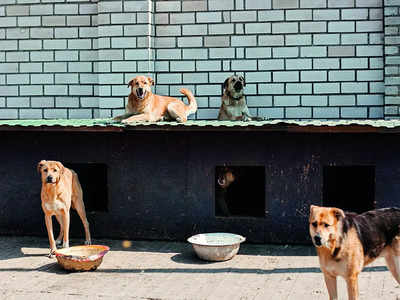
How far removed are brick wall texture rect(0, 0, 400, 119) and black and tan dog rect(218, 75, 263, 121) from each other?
94 cm

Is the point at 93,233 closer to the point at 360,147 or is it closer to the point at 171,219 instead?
the point at 171,219

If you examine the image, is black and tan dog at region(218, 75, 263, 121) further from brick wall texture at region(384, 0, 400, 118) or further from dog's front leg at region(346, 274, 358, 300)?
dog's front leg at region(346, 274, 358, 300)

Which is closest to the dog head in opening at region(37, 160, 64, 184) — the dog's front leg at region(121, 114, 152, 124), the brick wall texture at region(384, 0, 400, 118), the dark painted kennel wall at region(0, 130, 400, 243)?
the dark painted kennel wall at region(0, 130, 400, 243)

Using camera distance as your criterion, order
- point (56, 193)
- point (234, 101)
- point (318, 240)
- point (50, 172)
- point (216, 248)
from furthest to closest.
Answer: point (234, 101) → point (56, 193) → point (50, 172) → point (216, 248) → point (318, 240)

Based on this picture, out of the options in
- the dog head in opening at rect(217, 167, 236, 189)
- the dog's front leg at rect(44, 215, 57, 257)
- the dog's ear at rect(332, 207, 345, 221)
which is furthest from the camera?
the dog head in opening at rect(217, 167, 236, 189)

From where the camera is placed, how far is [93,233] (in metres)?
10.3

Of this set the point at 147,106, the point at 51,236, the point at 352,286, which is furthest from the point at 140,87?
the point at 352,286

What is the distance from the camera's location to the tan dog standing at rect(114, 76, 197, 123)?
1053 cm

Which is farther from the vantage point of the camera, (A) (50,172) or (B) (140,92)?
(B) (140,92)

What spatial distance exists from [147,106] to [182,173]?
159 cm

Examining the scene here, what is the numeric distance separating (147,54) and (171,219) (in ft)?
14.1

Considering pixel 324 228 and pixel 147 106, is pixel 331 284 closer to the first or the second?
pixel 324 228

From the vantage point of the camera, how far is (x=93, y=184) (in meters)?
12.3

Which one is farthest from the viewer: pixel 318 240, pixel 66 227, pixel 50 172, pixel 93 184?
pixel 93 184
